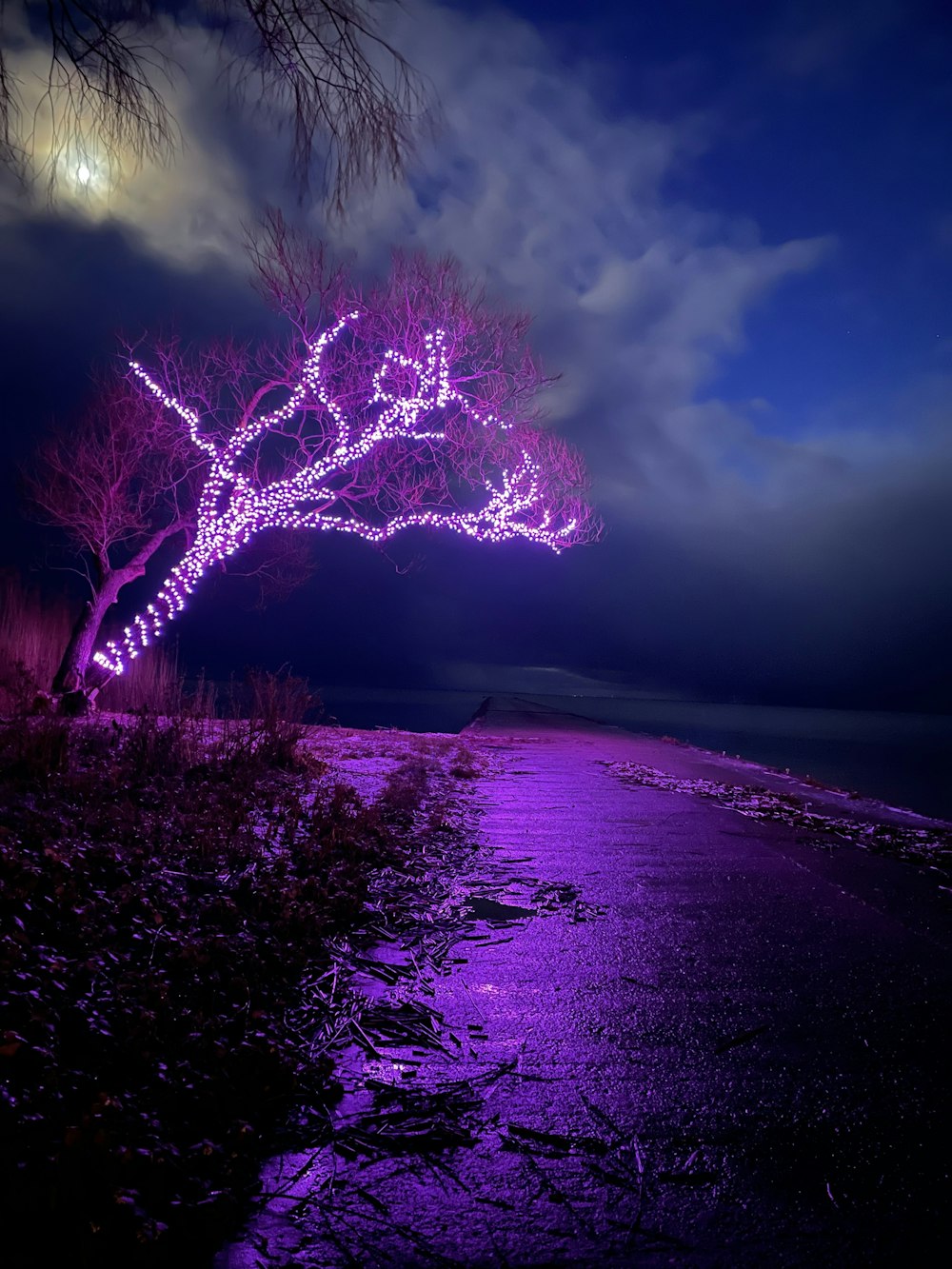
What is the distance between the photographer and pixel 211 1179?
164 centimetres

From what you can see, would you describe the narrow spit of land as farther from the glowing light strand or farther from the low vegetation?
the glowing light strand

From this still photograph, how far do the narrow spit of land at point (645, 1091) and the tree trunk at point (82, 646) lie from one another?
953cm

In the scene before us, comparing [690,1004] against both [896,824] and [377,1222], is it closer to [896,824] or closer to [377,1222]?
[377,1222]

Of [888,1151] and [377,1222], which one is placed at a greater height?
[888,1151]

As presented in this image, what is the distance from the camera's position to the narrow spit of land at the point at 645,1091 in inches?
61.4

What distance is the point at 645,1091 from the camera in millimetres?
2123

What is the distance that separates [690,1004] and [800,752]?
103 feet

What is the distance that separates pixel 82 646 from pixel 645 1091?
38.3 ft

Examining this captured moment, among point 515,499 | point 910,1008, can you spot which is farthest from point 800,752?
point 910,1008

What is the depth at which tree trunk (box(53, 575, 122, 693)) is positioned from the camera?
10.8m

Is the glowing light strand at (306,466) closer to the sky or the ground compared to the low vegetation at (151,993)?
closer to the sky

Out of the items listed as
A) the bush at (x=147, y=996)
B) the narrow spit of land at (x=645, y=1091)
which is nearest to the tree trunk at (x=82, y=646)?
the bush at (x=147, y=996)

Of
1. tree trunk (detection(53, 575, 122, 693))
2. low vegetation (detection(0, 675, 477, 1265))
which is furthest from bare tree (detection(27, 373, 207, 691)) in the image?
low vegetation (detection(0, 675, 477, 1265))

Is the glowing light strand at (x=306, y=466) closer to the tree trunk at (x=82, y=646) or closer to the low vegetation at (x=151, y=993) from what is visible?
the tree trunk at (x=82, y=646)
